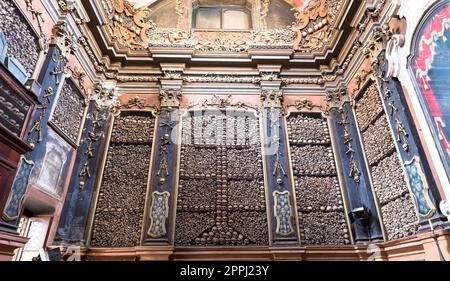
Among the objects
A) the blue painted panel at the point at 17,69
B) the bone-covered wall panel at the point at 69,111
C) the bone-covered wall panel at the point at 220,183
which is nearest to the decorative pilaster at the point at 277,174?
the bone-covered wall panel at the point at 220,183

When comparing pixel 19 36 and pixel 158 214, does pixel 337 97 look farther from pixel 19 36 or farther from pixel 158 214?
pixel 19 36

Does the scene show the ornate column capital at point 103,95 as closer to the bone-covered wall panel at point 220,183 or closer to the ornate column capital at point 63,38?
the ornate column capital at point 63,38

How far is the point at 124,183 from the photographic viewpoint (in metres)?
4.52

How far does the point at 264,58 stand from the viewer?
530cm

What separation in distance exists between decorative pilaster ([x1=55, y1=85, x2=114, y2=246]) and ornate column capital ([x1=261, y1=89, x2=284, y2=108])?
3.05 m

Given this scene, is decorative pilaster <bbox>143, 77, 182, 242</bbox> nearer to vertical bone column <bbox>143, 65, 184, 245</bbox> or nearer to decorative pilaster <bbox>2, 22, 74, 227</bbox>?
vertical bone column <bbox>143, 65, 184, 245</bbox>

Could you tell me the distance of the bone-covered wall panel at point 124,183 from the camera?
13.7 ft

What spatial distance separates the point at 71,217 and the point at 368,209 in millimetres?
4641

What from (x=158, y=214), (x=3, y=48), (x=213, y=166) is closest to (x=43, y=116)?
(x=3, y=48)

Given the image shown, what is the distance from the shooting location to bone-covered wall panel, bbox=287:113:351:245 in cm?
425

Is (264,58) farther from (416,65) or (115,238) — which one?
(115,238)

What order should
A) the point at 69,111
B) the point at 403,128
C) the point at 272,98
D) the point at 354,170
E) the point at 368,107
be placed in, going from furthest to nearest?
the point at 272,98, the point at 354,170, the point at 368,107, the point at 69,111, the point at 403,128

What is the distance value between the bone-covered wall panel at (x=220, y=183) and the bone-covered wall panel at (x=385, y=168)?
1798 millimetres

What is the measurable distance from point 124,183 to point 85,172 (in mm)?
651
